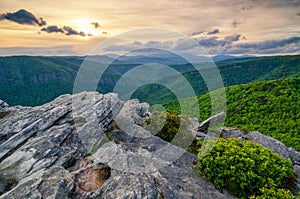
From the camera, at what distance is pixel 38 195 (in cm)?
1274

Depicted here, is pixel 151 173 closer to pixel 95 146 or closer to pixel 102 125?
pixel 95 146

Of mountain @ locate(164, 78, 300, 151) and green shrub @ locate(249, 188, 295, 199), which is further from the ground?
green shrub @ locate(249, 188, 295, 199)

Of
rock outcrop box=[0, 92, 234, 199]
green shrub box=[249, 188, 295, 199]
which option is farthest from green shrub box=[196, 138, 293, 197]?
rock outcrop box=[0, 92, 234, 199]

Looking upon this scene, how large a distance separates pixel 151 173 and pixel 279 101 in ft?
325

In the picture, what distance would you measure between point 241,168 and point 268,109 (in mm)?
88081

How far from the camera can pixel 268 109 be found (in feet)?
310

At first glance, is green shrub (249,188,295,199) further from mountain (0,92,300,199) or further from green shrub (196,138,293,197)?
mountain (0,92,300,199)

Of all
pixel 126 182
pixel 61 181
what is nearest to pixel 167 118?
pixel 126 182

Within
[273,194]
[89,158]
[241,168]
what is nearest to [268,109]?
[241,168]

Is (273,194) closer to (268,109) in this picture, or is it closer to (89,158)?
(89,158)

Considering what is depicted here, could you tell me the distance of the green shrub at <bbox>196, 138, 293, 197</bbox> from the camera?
16.6m

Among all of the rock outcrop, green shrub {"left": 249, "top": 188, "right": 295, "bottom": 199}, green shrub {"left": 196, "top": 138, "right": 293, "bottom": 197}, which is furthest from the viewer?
green shrub {"left": 196, "top": 138, "right": 293, "bottom": 197}

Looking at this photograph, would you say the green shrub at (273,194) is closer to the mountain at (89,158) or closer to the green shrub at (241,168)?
the green shrub at (241,168)

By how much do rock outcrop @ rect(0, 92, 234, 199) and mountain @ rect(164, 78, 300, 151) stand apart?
5579 cm
